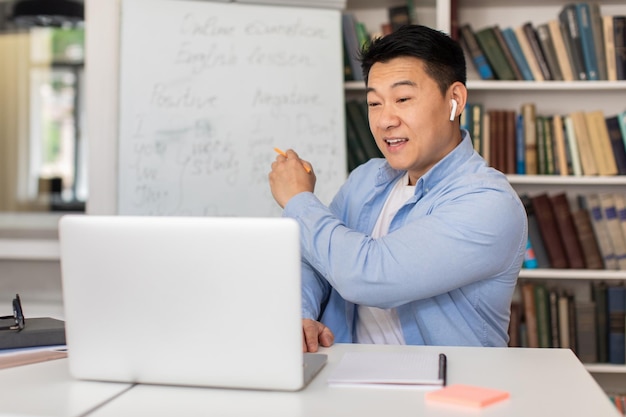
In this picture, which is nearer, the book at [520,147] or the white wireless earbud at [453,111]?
the white wireless earbud at [453,111]

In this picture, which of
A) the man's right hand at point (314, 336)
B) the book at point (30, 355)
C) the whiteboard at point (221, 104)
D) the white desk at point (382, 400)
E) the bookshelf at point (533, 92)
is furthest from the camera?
the bookshelf at point (533, 92)

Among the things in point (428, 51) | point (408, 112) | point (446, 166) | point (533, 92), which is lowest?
point (446, 166)

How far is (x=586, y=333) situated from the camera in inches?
123

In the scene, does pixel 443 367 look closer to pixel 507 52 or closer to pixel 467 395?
pixel 467 395

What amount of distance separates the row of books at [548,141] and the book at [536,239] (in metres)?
0.13

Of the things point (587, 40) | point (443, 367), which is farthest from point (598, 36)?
point (443, 367)

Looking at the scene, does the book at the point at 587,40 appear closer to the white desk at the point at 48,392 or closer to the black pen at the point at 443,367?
the black pen at the point at 443,367

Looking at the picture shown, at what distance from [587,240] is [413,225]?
1764 millimetres

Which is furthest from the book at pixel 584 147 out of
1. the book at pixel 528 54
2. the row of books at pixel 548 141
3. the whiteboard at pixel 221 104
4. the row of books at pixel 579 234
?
the whiteboard at pixel 221 104

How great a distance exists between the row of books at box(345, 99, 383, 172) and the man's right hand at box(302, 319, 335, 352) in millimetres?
1680

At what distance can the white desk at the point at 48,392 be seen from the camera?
1091 mm

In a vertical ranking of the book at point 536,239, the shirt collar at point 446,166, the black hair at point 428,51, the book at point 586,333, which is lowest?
the book at point 586,333

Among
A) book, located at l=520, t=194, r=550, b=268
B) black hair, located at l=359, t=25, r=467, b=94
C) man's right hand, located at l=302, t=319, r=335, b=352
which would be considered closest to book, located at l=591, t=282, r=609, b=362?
book, located at l=520, t=194, r=550, b=268

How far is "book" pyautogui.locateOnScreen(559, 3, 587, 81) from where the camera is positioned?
313 centimetres
